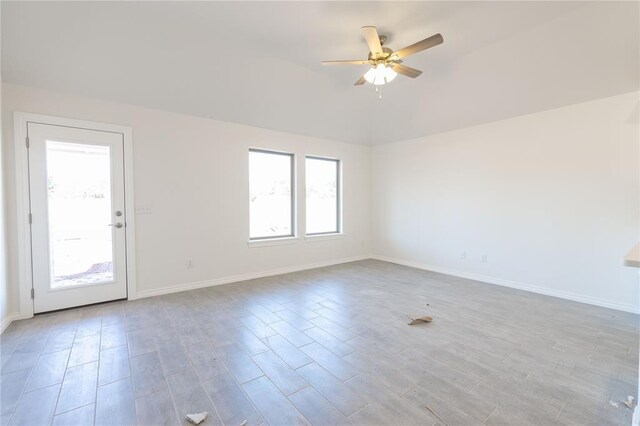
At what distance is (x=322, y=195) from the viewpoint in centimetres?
594

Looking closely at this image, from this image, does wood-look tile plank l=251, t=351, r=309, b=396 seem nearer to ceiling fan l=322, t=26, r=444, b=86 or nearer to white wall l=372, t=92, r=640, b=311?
ceiling fan l=322, t=26, r=444, b=86

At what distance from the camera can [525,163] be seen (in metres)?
4.14

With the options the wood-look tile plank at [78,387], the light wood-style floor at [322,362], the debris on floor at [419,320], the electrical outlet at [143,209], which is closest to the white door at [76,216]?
the electrical outlet at [143,209]

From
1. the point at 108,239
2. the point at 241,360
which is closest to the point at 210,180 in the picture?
the point at 108,239

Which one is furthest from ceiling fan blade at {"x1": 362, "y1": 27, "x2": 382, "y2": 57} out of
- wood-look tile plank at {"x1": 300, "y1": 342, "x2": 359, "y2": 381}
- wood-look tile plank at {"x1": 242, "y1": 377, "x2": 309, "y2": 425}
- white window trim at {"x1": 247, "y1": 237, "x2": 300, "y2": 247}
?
white window trim at {"x1": 247, "y1": 237, "x2": 300, "y2": 247}

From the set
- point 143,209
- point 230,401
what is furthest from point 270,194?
point 230,401

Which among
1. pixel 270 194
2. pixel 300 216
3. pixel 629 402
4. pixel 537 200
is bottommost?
pixel 629 402

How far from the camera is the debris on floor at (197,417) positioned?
5.42ft

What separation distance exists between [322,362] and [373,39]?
2821 mm

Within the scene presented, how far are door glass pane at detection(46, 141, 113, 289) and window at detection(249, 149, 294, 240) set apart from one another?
79.9 inches

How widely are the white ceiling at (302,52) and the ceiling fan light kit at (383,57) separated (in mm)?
373

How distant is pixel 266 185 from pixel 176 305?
8.04 ft

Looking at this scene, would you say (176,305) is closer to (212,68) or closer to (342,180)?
(212,68)

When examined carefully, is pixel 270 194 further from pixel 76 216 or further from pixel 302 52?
pixel 76 216
